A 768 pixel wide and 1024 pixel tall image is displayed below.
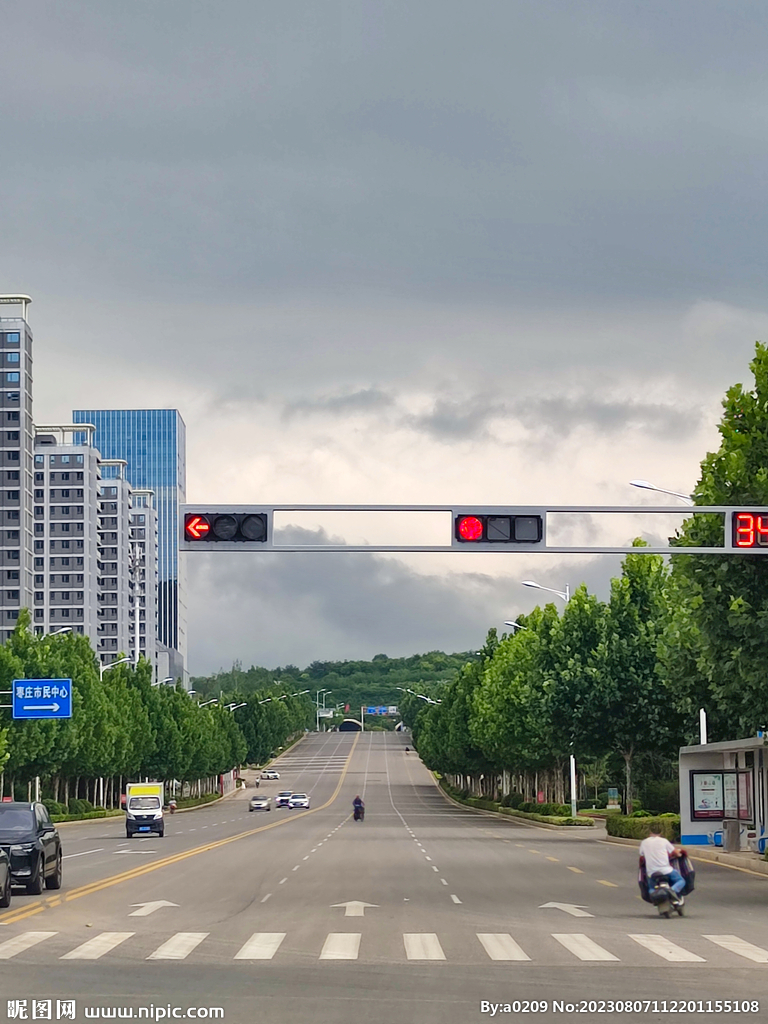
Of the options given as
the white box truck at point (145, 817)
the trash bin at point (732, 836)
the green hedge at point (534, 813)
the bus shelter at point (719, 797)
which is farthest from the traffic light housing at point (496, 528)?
the green hedge at point (534, 813)

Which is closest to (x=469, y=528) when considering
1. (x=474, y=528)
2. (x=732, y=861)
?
(x=474, y=528)

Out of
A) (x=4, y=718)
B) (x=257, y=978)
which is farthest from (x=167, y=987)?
(x=4, y=718)

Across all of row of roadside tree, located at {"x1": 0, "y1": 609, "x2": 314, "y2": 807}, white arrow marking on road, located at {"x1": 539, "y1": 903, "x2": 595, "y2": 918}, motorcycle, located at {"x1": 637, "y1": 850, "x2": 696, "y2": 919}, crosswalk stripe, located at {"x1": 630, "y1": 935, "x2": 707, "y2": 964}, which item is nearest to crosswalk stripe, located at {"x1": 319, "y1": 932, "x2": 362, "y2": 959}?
crosswalk stripe, located at {"x1": 630, "y1": 935, "x2": 707, "y2": 964}

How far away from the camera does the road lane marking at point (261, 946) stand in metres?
17.9

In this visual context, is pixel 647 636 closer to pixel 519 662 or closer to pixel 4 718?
pixel 519 662

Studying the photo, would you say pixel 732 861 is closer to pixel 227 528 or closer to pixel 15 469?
pixel 227 528

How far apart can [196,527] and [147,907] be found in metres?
6.96

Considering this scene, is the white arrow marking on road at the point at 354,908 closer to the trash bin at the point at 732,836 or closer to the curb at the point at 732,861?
the curb at the point at 732,861

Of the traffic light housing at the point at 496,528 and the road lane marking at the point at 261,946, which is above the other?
the traffic light housing at the point at 496,528

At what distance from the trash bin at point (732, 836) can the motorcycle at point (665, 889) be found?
67.4 ft

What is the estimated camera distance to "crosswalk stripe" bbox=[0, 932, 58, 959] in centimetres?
1805

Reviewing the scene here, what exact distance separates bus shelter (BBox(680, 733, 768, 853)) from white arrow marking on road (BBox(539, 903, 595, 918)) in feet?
56.4

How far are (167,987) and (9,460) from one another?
143903 mm

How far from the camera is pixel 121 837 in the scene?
66625 mm
